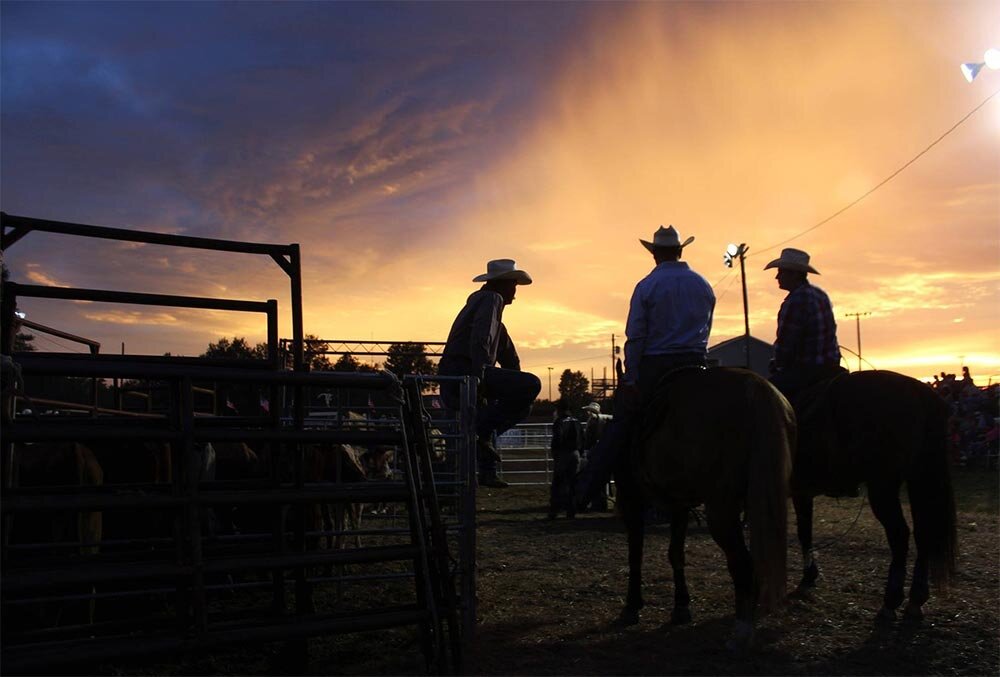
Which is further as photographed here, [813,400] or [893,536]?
[813,400]

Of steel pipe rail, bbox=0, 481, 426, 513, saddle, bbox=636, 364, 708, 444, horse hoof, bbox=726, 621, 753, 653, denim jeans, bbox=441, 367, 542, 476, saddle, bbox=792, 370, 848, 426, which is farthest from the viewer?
saddle, bbox=792, 370, 848, 426

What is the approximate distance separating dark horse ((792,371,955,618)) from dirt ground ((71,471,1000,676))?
12.0 inches

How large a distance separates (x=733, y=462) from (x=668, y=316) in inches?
54.5

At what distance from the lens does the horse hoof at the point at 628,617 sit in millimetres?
5828

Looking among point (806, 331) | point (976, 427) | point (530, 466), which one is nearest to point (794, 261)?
point (806, 331)

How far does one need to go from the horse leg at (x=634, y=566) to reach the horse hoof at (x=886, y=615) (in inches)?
66.1

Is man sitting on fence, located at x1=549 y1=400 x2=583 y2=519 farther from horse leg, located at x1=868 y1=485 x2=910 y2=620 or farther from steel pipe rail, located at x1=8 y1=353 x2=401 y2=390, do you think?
steel pipe rail, located at x1=8 y1=353 x2=401 y2=390

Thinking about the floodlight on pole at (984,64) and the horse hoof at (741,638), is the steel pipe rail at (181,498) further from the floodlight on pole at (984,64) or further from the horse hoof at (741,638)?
the floodlight on pole at (984,64)

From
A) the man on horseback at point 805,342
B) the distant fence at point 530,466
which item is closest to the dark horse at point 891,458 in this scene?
the man on horseback at point 805,342

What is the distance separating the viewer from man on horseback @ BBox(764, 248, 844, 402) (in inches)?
266

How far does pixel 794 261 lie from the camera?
7.18m

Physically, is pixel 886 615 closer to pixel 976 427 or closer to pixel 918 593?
pixel 918 593

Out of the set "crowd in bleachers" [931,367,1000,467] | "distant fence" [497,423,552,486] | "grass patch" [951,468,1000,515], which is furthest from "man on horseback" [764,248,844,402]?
"crowd in bleachers" [931,367,1000,467]

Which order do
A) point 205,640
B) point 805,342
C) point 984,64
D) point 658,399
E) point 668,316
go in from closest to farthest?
point 205,640 < point 658,399 < point 668,316 < point 805,342 < point 984,64
